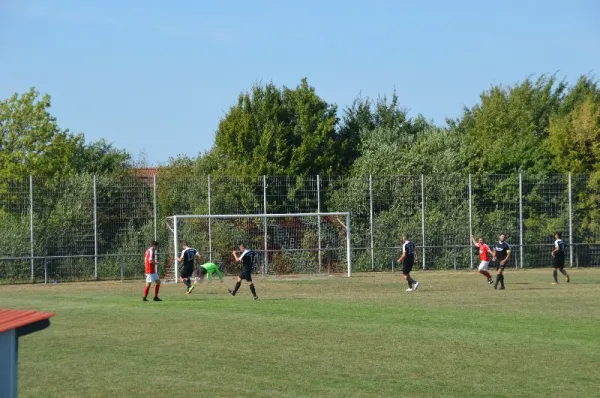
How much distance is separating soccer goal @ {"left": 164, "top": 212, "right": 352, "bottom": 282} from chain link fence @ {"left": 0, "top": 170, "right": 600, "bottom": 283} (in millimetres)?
531

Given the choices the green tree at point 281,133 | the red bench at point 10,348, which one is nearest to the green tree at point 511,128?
the green tree at point 281,133

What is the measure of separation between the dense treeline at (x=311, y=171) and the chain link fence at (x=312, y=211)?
62 mm

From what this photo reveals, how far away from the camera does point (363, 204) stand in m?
45.3

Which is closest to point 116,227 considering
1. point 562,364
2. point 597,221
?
point 597,221

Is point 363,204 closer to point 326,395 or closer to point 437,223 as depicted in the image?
point 437,223

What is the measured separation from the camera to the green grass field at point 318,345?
13.1m

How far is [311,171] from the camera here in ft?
174

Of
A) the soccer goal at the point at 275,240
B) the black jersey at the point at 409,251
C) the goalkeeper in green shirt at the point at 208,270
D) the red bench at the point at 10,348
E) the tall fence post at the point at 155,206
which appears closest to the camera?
the red bench at the point at 10,348

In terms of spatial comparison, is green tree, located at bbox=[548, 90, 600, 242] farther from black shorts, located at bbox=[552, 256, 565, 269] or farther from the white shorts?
the white shorts

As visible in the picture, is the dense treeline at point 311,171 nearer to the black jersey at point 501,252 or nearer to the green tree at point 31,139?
the green tree at point 31,139

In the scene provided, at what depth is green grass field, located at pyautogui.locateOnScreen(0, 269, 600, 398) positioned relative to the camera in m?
13.1

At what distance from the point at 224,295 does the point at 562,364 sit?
17.6 metres

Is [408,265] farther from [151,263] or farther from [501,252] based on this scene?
[151,263]

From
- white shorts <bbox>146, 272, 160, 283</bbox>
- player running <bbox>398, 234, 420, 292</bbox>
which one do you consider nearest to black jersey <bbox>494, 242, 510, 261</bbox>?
player running <bbox>398, 234, 420, 292</bbox>
